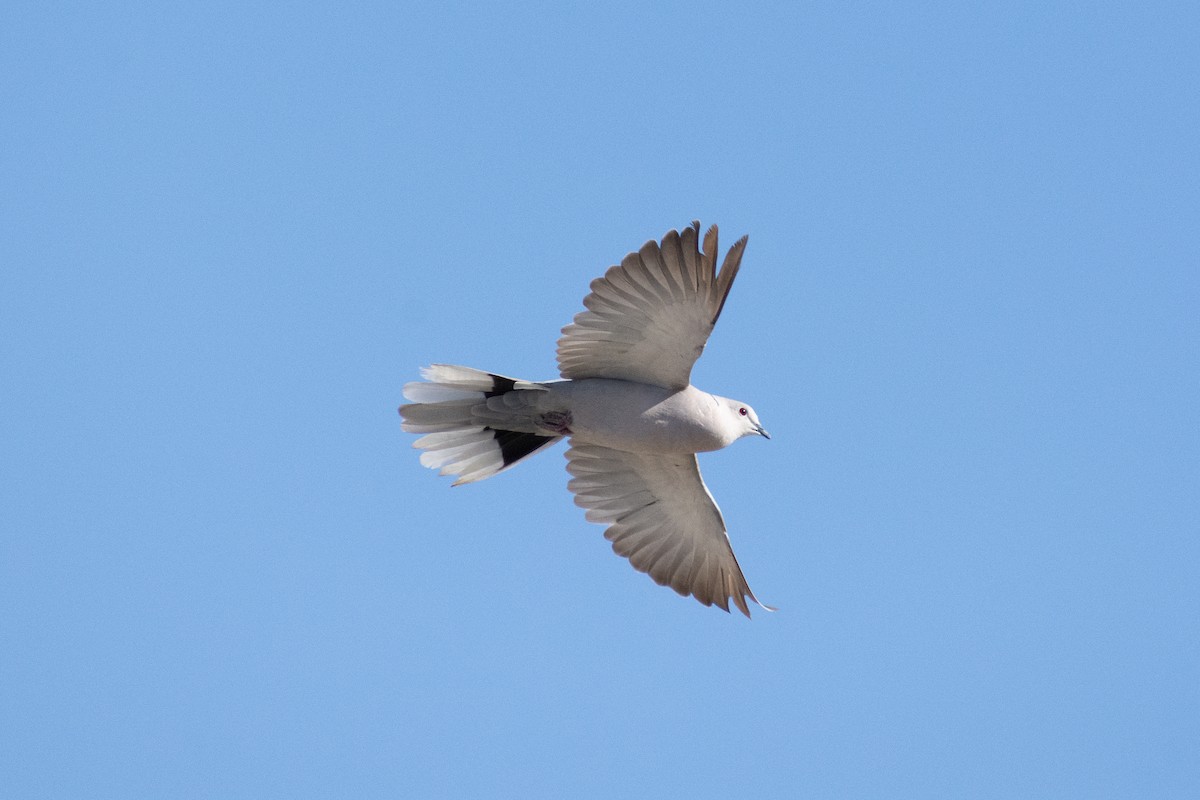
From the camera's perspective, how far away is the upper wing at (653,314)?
1009 cm

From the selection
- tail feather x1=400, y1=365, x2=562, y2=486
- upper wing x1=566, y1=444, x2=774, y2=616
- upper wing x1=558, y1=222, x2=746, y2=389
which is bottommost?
upper wing x1=566, y1=444, x2=774, y2=616

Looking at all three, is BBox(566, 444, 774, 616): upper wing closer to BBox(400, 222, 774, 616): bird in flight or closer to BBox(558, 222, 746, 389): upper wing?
BBox(400, 222, 774, 616): bird in flight

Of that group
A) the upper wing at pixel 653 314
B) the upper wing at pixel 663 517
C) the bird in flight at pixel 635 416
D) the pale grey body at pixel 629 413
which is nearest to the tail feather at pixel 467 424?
the bird in flight at pixel 635 416

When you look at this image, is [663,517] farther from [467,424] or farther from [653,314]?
[653,314]

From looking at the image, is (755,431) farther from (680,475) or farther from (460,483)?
(460,483)

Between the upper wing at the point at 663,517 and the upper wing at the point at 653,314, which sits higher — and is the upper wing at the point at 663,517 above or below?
below

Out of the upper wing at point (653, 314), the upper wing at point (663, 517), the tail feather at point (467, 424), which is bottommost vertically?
the upper wing at point (663, 517)

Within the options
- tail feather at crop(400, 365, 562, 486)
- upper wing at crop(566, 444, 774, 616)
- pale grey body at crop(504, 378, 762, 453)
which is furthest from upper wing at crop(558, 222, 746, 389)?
upper wing at crop(566, 444, 774, 616)

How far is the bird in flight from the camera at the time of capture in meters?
10.2

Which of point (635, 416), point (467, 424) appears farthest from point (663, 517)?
point (467, 424)

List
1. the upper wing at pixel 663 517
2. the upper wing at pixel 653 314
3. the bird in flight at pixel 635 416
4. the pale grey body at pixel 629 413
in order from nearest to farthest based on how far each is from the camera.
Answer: the upper wing at pixel 653 314 < the bird in flight at pixel 635 416 < the pale grey body at pixel 629 413 < the upper wing at pixel 663 517

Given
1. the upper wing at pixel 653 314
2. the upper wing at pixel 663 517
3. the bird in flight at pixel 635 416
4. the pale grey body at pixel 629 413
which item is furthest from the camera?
the upper wing at pixel 663 517

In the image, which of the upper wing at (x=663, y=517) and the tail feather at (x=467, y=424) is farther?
the upper wing at (x=663, y=517)

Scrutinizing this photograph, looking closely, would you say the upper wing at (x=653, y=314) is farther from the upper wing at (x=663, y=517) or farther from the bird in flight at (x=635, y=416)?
the upper wing at (x=663, y=517)
